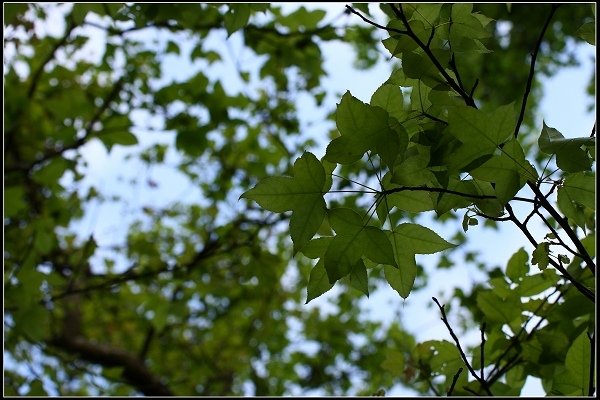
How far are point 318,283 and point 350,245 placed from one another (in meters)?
0.12

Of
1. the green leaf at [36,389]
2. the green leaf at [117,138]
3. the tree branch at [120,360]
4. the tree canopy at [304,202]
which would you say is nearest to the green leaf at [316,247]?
the tree canopy at [304,202]

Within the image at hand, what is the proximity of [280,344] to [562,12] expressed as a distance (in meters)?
4.68

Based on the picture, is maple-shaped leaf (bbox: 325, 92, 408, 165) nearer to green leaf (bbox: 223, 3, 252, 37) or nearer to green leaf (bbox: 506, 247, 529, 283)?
green leaf (bbox: 506, 247, 529, 283)

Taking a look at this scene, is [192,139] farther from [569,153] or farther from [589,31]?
[569,153]

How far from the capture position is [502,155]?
931 mm

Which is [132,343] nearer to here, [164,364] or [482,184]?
[164,364]

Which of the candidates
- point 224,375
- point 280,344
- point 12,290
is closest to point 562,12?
point 280,344

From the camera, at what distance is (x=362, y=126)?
981mm

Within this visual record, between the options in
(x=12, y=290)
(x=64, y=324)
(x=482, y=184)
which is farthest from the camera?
(x=64, y=324)

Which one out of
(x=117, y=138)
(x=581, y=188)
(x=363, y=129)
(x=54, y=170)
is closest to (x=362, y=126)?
(x=363, y=129)

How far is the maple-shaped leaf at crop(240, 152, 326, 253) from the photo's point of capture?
3.34 ft

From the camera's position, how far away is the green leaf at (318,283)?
1.08 meters

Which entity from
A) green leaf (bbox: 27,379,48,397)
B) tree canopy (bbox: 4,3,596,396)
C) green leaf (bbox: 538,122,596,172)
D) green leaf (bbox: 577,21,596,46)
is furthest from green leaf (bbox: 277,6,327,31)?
green leaf (bbox: 538,122,596,172)

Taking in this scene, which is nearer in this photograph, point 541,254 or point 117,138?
point 541,254
